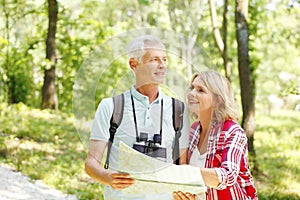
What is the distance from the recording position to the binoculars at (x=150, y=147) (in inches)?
81.4

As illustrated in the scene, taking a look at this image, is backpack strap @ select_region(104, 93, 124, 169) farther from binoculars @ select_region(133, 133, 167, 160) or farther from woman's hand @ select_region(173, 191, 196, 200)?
woman's hand @ select_region(173, 191, 196, 200)

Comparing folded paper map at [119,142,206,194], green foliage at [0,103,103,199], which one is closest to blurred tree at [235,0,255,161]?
green foliage at [0,103,103,199]

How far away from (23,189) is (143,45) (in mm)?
5223

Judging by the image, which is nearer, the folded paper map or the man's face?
the folded paper map

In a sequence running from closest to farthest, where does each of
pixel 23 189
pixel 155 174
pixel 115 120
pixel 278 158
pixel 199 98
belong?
pixel 155 174 < pixel 115 120 < pixel 199 98 < pixel 23 189 < pixel 278 158

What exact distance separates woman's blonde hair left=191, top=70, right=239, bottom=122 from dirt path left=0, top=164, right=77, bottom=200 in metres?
4.54

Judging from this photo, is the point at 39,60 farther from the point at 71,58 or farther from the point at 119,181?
the point at 119,181

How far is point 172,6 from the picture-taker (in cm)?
2414

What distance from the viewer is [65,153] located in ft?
30.6

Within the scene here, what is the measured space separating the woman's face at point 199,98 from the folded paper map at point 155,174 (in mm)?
271

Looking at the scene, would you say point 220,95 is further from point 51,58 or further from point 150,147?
point 51,58

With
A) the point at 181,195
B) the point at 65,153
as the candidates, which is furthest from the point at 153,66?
A: the point at 65,153

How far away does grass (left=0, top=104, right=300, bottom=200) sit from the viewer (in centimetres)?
740

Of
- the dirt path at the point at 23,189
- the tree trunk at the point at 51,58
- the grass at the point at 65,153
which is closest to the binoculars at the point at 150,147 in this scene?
the dirt path at the point at 23,189
